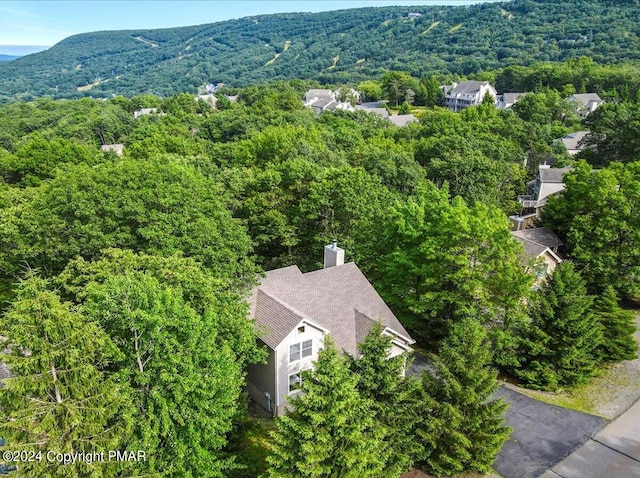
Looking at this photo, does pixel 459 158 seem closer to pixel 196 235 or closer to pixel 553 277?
pixel 553 277

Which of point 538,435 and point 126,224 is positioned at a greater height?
point 126,224

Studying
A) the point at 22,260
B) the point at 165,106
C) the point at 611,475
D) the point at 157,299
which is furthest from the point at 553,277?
the point at 165,106

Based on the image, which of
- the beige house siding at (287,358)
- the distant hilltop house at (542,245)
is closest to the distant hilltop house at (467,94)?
the distant hilltop house at (542,245)

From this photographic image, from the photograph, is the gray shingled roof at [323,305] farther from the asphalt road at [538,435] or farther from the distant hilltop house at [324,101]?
the distant hilltop house at [324,101]

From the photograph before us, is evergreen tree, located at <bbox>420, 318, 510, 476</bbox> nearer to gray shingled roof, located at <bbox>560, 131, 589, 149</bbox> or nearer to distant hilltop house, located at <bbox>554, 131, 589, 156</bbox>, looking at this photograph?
distant hilltop house, located at <bbox>554, 131, 589, 156</bbox>

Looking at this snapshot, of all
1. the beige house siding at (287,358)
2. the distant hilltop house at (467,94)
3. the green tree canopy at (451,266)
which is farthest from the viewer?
the distant hilltop house at (467,94)

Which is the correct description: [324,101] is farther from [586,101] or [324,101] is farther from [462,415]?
[462,415]

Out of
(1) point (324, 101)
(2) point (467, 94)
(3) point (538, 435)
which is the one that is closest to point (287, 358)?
(3) point (538, 435)

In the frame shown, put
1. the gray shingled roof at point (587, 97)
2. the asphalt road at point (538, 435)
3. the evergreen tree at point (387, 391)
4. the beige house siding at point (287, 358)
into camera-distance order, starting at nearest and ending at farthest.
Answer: the evergreen tree at point (387, 391) → the asphalt road at point (538, 435) → the beige house siding at point (287, 358) → the gray shingled roof at point (587, 97)
